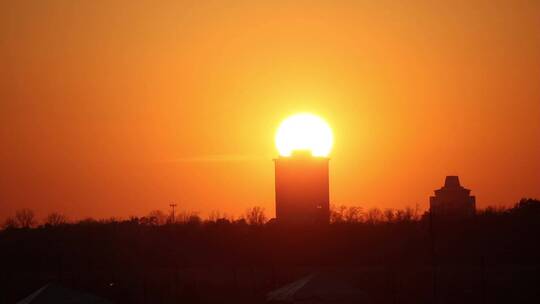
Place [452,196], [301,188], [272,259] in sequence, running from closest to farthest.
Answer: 1. [272,259]
2. [301,188]
3. [452,196]

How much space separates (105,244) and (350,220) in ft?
63.6

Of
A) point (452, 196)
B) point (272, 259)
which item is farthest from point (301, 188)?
point (272, 259)

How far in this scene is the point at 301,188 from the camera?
8775cm

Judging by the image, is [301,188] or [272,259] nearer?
[272,259]

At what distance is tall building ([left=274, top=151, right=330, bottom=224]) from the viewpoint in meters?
86.3

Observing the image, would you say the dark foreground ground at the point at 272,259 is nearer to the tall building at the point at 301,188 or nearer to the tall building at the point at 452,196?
the tall building at the point at 301,188

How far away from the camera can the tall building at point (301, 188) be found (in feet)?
283

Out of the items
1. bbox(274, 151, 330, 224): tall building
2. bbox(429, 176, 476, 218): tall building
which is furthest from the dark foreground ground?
bbox(429, 176, 476, 218): tall building

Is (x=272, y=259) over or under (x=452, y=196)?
under

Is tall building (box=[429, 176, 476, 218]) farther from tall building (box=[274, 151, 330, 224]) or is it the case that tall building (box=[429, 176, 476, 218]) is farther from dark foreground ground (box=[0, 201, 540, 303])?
dark foreground ground (box=[0, 201, 540, 303])

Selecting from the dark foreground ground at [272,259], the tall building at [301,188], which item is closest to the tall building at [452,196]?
the tall building at [301,188]

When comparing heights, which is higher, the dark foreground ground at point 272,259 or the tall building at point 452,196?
the tall building at point 452,196

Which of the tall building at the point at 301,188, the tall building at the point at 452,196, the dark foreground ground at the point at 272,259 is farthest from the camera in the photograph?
the tall building at the point at 452,196

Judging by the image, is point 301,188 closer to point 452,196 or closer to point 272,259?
point 452,196
